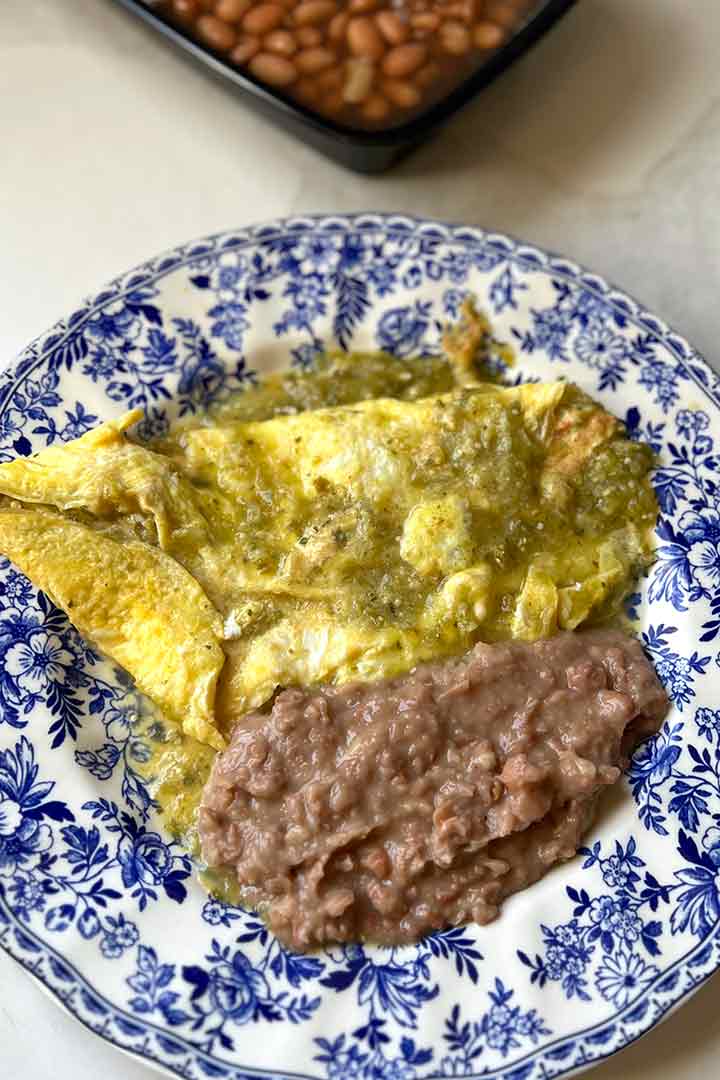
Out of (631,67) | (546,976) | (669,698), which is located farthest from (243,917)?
(631,67)

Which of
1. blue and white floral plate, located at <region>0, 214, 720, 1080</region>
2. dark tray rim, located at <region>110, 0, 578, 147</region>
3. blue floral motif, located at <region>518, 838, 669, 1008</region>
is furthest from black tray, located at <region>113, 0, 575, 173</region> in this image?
blue floral motif, located at <region>518, 838, 669, 1008</region>

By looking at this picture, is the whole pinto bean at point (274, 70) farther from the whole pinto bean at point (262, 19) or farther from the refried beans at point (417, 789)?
the refried beans at point (417, 789)

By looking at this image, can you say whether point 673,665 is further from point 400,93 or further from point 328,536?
point 400,93

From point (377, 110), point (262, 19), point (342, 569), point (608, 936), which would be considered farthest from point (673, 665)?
point (262, 19)

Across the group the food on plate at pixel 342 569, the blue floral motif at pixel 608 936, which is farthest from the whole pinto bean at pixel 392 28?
the blue floral motif at pixel 608 936

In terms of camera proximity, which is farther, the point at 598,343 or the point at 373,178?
the point at 373,178

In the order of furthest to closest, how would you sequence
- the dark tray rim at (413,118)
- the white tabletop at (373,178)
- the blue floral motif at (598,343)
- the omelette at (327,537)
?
1. the white tabletop at (373,178)
2. the dark tray rim at (413,118)
3. the blue floral motif at (598,343)
4. the omelette at (327,537)
